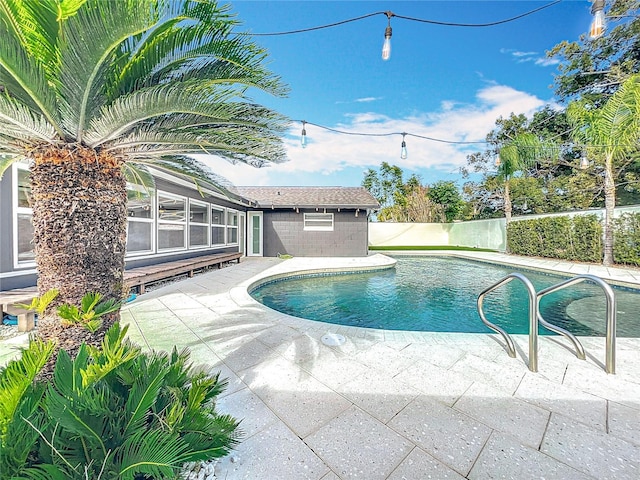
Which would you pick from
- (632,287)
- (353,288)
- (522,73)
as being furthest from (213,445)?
(522,73)

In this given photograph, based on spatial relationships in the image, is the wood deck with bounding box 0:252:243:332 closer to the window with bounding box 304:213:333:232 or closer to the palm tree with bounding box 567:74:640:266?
the window with bounding box 304:213:333:232

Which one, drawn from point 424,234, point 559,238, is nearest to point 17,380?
point 559,238

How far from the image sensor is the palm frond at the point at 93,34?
164 centimetres

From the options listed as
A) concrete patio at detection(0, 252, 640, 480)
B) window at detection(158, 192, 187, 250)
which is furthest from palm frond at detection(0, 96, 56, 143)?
window at detection(158, 192, 187, 250)

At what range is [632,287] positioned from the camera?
746 cm

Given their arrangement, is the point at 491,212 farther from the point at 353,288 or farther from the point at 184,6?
the point at 184,6

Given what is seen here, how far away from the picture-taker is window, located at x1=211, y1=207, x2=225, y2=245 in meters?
11.3

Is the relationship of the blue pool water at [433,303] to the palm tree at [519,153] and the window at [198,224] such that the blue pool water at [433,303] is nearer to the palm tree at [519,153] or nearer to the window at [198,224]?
the window at [198,224]

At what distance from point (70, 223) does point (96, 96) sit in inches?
38.9

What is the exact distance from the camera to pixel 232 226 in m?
13.2

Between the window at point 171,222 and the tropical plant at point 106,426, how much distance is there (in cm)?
742

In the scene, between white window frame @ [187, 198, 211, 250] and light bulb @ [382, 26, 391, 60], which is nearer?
light bulb @ [382, 26, 391, 60]

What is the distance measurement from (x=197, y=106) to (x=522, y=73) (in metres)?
16.1

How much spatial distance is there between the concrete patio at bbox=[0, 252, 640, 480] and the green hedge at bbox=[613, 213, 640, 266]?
9309mm
